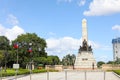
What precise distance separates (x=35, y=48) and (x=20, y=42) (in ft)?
16.7

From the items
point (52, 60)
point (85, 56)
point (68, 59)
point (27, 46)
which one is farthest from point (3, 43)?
point (68, 59)

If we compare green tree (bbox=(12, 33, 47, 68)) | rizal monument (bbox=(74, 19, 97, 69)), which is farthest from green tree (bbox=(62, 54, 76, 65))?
rizal monument (bbox=(74, 19, 97, 69))

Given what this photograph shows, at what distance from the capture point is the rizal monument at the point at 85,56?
→ 270 ft

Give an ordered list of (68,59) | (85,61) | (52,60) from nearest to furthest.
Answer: (85,61) → (52,60) → (68,59)

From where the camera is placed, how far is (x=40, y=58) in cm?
10019

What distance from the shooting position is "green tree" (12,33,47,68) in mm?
92938

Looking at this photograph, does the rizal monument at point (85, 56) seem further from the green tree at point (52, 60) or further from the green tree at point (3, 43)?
the green tree at point (3, 43)

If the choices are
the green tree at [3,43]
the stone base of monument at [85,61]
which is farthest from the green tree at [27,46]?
the green tree at [3,43]

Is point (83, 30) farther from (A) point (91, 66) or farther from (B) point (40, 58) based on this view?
(B) point (40, 58)

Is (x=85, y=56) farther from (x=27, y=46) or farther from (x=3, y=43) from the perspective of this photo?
(x=3, y=43)

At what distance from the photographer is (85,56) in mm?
84688

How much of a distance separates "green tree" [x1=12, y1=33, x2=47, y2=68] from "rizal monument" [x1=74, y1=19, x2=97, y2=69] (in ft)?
50.4

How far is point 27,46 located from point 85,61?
2004cm

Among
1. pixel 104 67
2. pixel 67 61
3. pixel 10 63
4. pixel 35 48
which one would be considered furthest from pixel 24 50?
pixel 67 61
